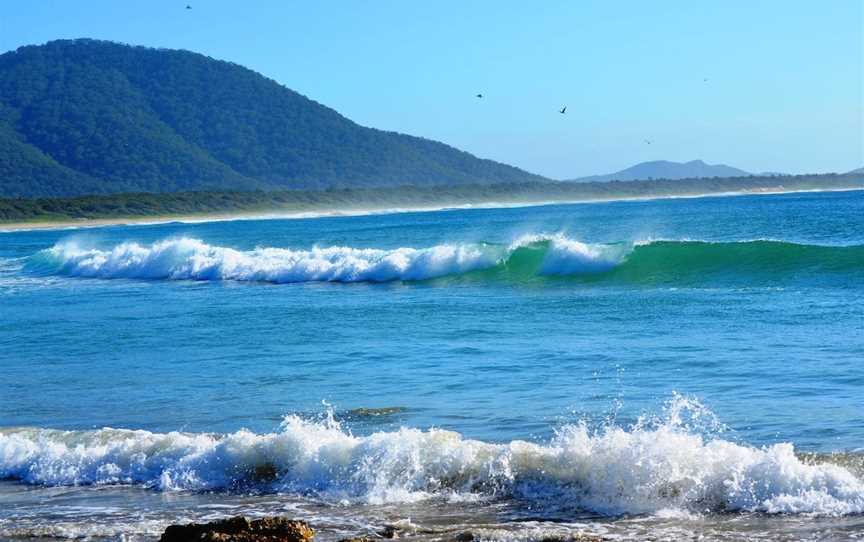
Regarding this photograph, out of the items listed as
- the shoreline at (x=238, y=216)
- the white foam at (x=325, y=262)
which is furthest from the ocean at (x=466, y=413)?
the shoreline at (x=238, y=216)

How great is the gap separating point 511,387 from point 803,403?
10.00 ft

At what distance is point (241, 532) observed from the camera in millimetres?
7715

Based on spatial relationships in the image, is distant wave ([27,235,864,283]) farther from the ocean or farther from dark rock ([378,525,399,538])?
dark rock ([378,525,399,538])

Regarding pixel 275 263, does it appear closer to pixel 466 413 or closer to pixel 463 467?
pixel 466 413

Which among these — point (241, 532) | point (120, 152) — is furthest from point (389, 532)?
point (120, 152)

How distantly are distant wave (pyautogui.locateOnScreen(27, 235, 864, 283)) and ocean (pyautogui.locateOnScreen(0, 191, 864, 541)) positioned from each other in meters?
0.52

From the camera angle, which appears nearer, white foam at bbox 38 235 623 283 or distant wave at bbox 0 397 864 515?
distant wave at bbox 0 397 864 515

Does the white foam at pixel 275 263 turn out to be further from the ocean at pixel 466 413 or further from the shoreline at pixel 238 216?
the shoreline at pixel 238 216

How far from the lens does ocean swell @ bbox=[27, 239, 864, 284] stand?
956 inches

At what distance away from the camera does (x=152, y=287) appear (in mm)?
33000

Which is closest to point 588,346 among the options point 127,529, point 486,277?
point 127,529

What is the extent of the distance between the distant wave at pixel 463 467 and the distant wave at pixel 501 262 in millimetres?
14241

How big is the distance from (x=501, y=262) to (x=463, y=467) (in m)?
20.5

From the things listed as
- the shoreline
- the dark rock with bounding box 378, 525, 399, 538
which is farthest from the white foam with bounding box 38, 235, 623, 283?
the shoreline
